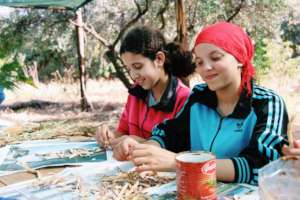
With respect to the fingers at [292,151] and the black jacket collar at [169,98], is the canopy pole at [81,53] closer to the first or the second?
the black jacket collar at [169,98]

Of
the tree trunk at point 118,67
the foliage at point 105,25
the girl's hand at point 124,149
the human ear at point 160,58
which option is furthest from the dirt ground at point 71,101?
the girl's hand at point 124,149

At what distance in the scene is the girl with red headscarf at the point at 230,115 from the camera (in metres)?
1.18

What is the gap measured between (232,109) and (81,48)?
19.3 feet

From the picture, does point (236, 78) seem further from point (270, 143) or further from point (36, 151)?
point (36, 151)

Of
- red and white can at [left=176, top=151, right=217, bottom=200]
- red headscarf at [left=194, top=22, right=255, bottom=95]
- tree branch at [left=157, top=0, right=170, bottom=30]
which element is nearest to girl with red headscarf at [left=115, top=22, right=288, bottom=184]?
red headscarf at [left=194, top=22, right=255, bottom=95]

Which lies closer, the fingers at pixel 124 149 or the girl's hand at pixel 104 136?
the fingers at pixel 124 149

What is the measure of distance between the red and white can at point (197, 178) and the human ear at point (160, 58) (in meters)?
0.94

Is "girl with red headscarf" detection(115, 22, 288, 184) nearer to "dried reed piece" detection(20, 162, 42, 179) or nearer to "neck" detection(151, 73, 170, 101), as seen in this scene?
"dried reed piece" detection(20, 162, 42, 179)

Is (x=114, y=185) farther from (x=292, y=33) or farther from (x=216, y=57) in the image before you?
(x=292, y=33)

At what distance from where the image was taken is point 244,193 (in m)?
1.11


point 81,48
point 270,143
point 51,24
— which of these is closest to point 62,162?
point 270,143

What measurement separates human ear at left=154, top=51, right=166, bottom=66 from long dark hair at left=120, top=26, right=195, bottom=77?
0.01 metres

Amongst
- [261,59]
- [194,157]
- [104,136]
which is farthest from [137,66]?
[261,59]

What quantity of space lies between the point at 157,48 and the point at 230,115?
2.04ft
